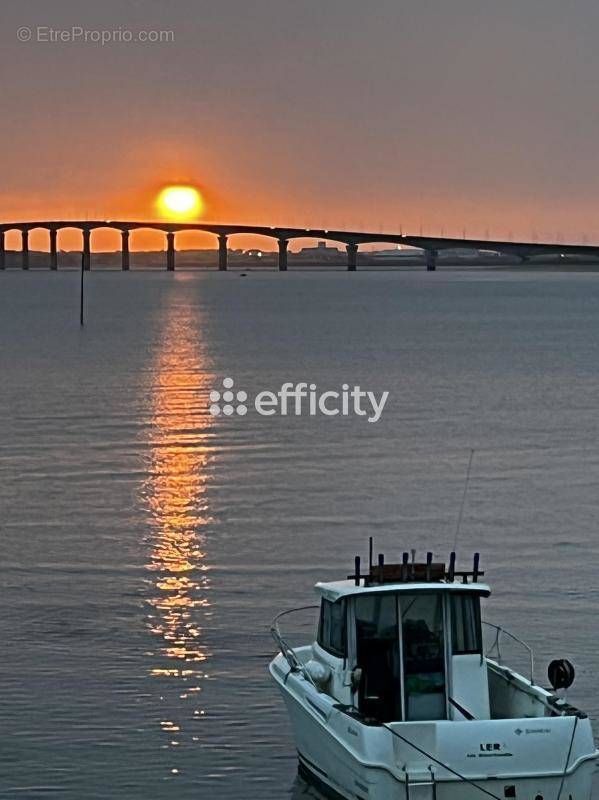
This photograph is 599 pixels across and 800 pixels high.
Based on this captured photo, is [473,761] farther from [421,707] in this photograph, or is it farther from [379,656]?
[379,656]

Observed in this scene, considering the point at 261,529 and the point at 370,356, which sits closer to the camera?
the point at 261,529

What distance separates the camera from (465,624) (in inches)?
610

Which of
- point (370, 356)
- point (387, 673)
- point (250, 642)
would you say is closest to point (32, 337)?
point (370, 356)

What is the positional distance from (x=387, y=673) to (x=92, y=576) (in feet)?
36.7

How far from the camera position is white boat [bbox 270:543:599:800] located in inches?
559

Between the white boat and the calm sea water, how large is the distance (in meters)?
1.73

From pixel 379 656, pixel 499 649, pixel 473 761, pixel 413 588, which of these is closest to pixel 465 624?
→ pixel 413 588

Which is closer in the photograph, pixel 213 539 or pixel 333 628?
pixel 333 628

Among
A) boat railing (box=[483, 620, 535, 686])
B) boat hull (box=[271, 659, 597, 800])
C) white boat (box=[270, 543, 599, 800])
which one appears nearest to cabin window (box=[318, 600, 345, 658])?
white boat (box=[270, 543, 599, 800])

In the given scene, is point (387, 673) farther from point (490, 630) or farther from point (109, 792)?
point (490, 630)

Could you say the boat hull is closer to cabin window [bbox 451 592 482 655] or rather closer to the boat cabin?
the boat cabin

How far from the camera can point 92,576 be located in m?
25.9

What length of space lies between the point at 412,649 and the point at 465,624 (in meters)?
0.55

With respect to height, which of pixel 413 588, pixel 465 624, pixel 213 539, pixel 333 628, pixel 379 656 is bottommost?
pixel 213 539
